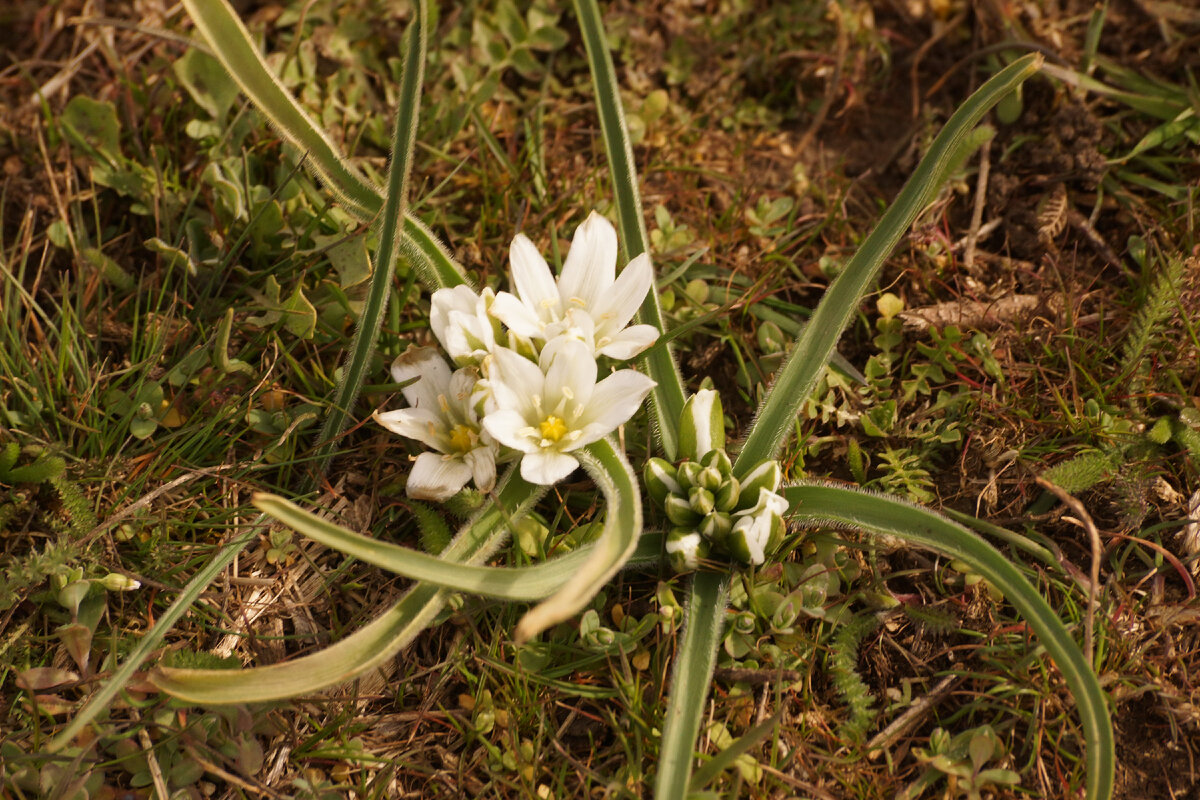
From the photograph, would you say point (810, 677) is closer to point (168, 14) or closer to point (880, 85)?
point (880, 85)

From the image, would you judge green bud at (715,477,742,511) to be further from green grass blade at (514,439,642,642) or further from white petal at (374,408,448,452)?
white petal at (374,408,448,452)

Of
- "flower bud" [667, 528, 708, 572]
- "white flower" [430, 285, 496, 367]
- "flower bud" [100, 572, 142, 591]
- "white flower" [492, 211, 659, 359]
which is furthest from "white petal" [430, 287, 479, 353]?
"flower bud" [100, 572, 142, 591]

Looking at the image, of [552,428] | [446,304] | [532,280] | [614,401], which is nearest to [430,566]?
[552,428]

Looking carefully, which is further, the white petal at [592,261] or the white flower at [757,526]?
the white petal at [592,261]

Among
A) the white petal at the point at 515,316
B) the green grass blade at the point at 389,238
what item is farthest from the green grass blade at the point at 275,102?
the white petal at the point at 515,316

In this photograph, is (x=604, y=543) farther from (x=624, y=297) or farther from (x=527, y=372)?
(x=624, y=297)

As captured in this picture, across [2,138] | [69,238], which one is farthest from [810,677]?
[2,138]

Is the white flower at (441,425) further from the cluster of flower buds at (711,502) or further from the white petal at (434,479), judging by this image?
the cluster of flower buds at (711,502)
